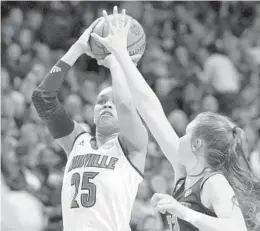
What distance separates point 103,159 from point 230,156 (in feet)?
3.89

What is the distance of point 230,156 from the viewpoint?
2.92 meters

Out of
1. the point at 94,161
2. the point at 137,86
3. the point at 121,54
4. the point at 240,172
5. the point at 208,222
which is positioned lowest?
the point at 94,161

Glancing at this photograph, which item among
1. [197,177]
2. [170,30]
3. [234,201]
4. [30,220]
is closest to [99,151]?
[197,177]

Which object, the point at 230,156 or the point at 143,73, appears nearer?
the point at 230,156

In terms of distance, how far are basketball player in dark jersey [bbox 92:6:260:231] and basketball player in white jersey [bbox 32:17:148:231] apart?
659 mm

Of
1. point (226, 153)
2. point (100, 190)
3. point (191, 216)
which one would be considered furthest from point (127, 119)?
point (191, 216)

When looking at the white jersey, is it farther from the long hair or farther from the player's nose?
the long hair

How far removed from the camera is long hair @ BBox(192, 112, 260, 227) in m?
2.92

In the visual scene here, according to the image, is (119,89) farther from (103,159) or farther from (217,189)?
(217,189)

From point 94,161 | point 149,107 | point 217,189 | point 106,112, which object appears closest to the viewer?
point 217,189

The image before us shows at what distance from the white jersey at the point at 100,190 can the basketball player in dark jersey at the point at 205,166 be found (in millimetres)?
687

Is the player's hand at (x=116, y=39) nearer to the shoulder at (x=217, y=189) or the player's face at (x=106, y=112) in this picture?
the shoulder at (x=217, y=189)

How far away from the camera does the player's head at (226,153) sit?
115 inches

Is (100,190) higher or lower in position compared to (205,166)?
lower
